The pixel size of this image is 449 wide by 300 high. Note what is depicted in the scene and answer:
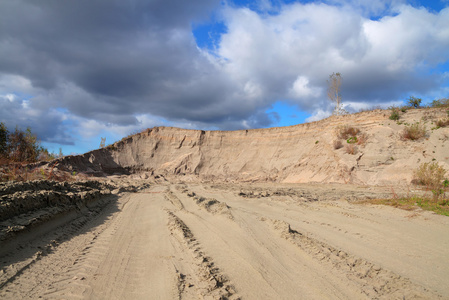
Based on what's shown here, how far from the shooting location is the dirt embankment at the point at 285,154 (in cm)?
1688

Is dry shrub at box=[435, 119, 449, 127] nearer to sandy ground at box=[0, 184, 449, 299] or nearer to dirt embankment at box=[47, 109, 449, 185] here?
dirt embankment at box=[47, 109, 449, 185]

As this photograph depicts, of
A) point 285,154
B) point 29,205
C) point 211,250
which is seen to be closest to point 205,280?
point 211,250

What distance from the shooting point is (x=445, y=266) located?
389cm

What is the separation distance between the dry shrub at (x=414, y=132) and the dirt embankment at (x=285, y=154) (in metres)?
0.32

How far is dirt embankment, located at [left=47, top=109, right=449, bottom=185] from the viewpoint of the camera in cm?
1688

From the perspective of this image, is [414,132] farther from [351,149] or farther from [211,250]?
[211,250]

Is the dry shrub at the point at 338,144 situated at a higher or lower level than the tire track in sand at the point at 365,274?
higher

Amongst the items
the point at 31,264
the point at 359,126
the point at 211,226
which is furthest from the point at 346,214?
the point at 359,126

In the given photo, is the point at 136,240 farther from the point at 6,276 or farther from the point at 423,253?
the point at 423,253

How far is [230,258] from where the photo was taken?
13.4 feet

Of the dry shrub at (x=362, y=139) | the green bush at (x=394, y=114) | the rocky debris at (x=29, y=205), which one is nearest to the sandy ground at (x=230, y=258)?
the rocky debris at (x=29, y=205)

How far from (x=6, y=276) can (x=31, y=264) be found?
1.43ft

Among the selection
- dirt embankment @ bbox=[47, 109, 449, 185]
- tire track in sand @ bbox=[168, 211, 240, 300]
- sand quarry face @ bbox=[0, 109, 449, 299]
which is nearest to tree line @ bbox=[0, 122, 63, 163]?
dirt embankment @ bbox=[47, 109, 449, 185]

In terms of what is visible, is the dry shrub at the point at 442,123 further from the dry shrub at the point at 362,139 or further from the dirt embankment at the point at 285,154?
the dry shrub at the point at 362,139
